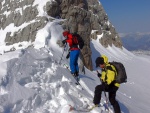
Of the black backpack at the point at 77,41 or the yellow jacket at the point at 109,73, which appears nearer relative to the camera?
the yellow jacket at the point at 109,73

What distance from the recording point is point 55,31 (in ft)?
91.4

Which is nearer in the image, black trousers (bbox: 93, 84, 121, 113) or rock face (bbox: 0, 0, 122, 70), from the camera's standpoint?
black trousers (bbox: 93, 84, 121, 113)

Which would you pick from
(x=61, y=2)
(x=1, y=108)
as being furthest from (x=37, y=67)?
(x=61, y=2)

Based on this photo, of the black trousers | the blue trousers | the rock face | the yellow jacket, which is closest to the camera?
the yellow jacket

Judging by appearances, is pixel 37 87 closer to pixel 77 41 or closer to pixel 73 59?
pixel 73 59

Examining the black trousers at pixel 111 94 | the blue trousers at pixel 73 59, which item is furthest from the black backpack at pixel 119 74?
the blue trousers at pixel 73 59

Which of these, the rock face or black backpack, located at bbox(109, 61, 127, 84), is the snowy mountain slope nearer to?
black backpack, located at bbox(109, 61, 127, 84)

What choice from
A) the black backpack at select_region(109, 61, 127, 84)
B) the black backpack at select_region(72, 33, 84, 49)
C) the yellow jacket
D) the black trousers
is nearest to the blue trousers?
the black backpack at select_region(72, 33, 84, 49)

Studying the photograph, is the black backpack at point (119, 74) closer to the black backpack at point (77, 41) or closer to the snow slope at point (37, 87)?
the snow slope at point (37, 87)

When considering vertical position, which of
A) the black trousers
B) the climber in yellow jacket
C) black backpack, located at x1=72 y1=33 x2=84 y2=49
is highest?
black backpack, located at x1=72 y1=33 x2=84 y2=49

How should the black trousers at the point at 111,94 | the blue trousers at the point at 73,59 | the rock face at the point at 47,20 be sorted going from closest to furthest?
the black trousers at the point at 111,94, the blue trousers at the point at 73,59, the rock face at the point at 47,20

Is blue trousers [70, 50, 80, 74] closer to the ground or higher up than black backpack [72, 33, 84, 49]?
closer to the ground

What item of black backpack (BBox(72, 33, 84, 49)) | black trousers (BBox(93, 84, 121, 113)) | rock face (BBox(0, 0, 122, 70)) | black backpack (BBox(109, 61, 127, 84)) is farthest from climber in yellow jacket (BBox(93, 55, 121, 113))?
rock face (BBox(0, 0, 122, 70))

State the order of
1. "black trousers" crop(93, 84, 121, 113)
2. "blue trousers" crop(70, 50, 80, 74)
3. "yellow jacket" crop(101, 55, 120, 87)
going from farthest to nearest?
1. "blue trousers" crop(70, 50, 80, 74)
2. "black trousers" crop(93, 84, 121, 113)
3. "yellow jacket" crop(101, 55, 120, 87)
